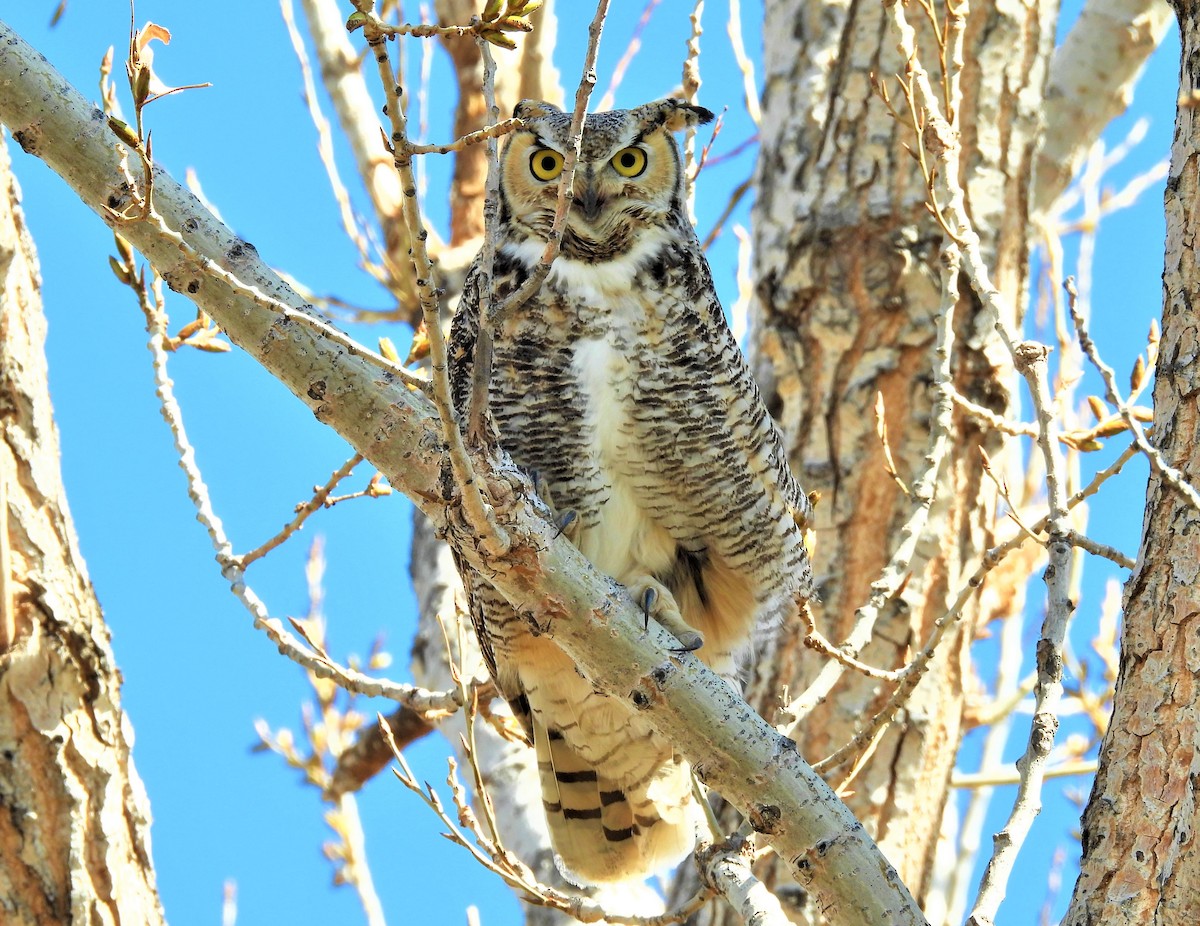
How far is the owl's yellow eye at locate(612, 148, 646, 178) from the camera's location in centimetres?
295

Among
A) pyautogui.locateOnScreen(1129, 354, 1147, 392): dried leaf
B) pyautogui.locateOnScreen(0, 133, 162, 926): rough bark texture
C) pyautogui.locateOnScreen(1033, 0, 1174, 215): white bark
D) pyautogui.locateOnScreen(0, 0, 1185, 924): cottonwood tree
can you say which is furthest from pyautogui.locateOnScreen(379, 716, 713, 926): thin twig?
pyautogui.locateOnScreen(1033, 0, 1174, 215): white bark

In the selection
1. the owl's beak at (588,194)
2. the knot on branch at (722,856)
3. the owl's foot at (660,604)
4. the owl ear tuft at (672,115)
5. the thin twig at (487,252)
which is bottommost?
the knot on branch at (722,856)

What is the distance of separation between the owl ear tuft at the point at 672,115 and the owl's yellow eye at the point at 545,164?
0.79 ft

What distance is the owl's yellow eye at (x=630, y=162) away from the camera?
2947 millimetres

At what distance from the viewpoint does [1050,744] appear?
203cm

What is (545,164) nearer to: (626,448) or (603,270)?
(603,270)

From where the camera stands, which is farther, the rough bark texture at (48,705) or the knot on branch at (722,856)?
the rough bark texture at (48,705)

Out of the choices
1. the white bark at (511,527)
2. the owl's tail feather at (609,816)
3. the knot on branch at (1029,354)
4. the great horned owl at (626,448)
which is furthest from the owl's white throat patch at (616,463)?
the knot on branch at (1029,354)

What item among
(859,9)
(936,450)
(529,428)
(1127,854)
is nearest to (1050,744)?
(1127,854)

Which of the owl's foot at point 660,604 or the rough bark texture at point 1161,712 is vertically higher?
the owl's foot at point 660,604

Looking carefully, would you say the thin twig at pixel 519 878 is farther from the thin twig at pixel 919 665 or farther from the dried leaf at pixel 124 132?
the dried leaf at pixel 124 132

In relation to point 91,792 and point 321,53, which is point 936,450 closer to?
point 91,792

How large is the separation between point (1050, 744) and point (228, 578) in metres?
1.64

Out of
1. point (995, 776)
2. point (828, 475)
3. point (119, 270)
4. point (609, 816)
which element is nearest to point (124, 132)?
point (119, 270)
